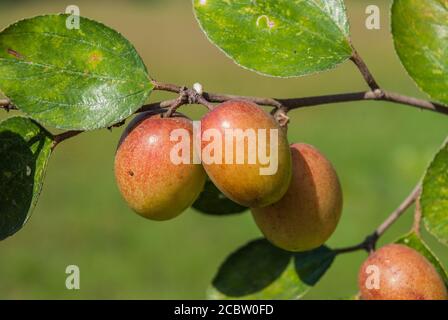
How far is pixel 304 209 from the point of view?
38.1 inches

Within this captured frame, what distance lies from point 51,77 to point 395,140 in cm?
589

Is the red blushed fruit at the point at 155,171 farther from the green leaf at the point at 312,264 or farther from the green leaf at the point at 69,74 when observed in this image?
the green leaf at the point at 312,264

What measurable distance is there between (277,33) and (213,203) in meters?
0.32

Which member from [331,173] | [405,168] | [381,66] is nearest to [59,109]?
[331,173]

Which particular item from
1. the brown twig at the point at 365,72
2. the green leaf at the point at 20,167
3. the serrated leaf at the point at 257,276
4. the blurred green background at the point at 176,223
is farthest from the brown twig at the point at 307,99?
the blurred green background at the point at 176,223

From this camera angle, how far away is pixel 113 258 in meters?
4.75

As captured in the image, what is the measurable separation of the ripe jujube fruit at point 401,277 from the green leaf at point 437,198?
0.08 m

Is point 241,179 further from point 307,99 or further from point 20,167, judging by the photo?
point 20,167

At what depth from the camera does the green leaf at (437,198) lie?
0.90 metres

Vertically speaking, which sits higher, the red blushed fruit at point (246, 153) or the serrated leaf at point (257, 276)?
the red blushed fruit at point (246, 153)

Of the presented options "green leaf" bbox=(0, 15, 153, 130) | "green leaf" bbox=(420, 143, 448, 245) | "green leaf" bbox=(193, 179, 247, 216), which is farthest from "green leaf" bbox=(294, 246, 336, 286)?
"green leaf" bbox=(0, 15, 153, 130)

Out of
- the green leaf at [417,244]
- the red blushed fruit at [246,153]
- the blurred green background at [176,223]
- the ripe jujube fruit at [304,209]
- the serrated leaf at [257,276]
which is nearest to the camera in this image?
the red blushed fruit at [246,153]

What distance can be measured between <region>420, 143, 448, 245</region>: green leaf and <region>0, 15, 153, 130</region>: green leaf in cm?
35
